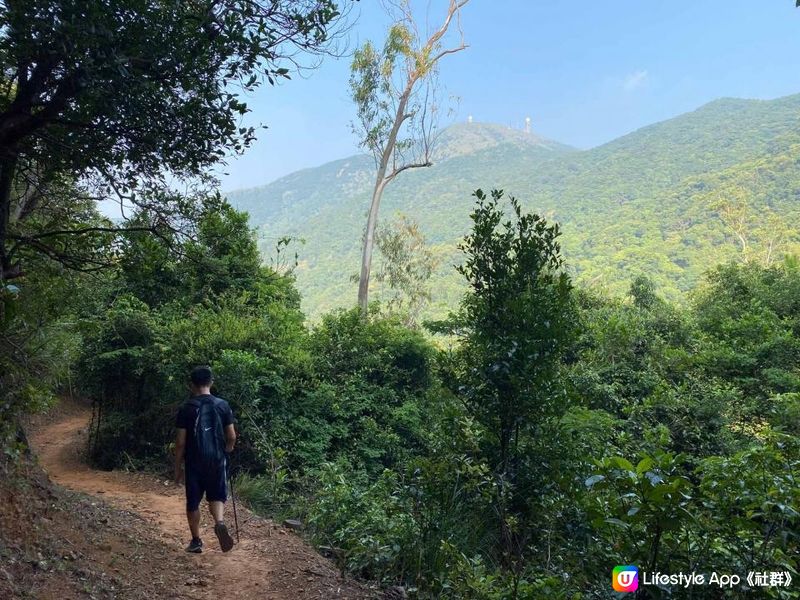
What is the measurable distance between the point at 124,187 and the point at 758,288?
2037 cm

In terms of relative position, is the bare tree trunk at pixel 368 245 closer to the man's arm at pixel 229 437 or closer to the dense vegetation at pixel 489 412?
the dense vegetation at pixel 489 412

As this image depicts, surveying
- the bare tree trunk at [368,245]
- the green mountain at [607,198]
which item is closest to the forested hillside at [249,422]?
the green mountain at [607,198]

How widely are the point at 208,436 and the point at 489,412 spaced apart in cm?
261

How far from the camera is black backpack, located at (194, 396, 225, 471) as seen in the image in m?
4.65

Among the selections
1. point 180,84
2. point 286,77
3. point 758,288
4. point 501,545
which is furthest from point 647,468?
point 758,288

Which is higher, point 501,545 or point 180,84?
point 180,84

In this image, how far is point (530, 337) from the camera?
4.83 metres

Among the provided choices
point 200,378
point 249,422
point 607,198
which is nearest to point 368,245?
point 249,422

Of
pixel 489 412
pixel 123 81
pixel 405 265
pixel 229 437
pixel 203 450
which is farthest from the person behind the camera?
pixel 405 265

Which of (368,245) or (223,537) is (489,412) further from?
(368,245)

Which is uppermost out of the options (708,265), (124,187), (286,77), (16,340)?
(286,77)

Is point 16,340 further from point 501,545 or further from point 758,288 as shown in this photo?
point 758,288

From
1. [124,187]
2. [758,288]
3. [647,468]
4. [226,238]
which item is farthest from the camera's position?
[758,288]

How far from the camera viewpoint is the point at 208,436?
466cm
